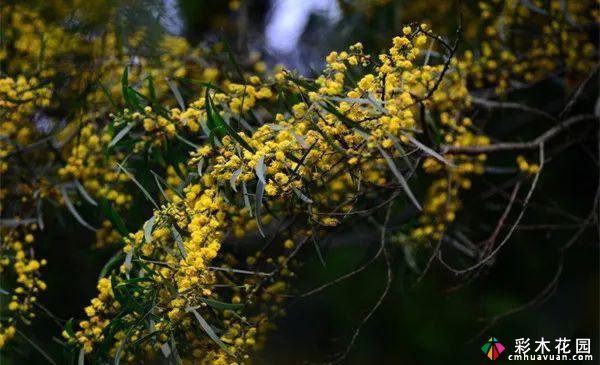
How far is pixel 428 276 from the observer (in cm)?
430

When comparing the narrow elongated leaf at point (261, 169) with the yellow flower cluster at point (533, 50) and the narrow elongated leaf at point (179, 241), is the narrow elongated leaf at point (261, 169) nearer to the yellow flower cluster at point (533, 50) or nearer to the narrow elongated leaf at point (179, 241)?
the narrow elongated leaf at point (179, 241)

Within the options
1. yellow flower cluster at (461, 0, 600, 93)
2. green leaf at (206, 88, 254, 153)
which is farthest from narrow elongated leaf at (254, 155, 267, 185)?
yellow flower cluster at (461, 0, 600, 93)

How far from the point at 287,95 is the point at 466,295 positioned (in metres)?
2.73

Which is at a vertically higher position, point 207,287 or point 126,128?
point 126,128

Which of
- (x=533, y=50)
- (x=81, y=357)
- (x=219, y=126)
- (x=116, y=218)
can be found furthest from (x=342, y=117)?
(x=533, y=50)

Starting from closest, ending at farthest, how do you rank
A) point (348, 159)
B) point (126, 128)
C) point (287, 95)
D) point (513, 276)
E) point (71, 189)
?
→ point (348, 159) → point (126, 128) → point (287, 95) → point (71, 189) → point (513, 276)

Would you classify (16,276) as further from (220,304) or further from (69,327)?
(220,304)

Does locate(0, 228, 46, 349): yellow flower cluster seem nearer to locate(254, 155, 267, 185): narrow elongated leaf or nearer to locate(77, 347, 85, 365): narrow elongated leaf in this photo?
locate(77, 347, 85, 365): narrow elongated leaf

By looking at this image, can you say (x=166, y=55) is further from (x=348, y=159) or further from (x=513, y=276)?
(x=513, y=276)

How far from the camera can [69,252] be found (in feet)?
10.1

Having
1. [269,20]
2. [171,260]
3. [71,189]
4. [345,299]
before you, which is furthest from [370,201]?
[345,299]

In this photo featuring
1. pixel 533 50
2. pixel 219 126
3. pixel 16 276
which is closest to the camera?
pixel 219 126

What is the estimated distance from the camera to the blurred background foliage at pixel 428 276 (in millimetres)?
3477

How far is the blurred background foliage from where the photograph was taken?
3.48 m
